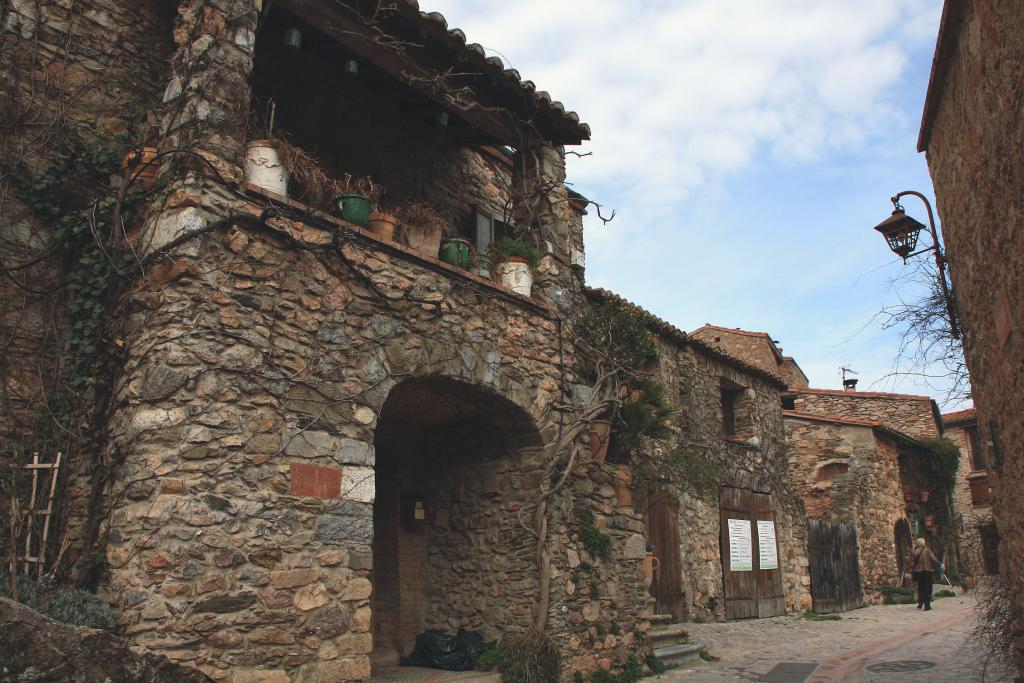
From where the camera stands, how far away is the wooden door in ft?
34.3

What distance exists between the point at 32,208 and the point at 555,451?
14.7 ft

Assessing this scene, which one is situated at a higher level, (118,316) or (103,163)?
(103,163)

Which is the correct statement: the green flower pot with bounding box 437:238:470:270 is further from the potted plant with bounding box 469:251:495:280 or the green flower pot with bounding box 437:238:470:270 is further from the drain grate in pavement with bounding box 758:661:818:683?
the drain grate in pavement with bounding box 758:661:818:683

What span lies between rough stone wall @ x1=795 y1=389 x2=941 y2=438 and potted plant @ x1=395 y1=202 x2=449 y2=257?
621 inches

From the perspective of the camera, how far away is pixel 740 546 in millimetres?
12289

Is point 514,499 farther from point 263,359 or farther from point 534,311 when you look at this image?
point 263,359

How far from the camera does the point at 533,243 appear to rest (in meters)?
7.83

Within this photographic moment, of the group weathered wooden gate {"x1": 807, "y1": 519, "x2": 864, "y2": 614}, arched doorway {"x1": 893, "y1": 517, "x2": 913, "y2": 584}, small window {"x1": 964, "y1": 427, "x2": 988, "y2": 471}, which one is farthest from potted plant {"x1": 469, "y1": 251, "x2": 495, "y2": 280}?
small window {"x1": 964, "y1": 427, "x2": 988, "y2": 471}

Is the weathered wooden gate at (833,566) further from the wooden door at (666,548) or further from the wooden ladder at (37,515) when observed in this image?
the wooden ladder at (37,515)

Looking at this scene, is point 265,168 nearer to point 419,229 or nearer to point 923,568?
point 419,229

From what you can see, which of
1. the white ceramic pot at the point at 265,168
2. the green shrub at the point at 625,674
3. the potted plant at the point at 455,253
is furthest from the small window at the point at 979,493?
the white ceramic pot at the point at 265,168

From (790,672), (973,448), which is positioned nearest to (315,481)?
(790,672)

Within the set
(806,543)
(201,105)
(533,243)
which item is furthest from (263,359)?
(806,543)

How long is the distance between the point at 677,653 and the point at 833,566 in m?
7.90
